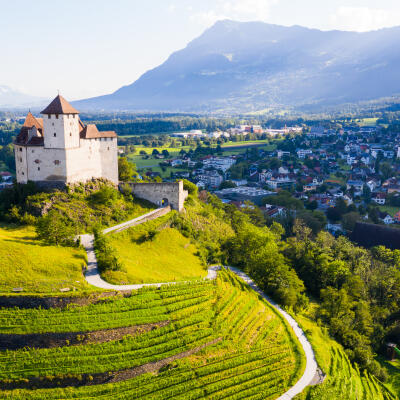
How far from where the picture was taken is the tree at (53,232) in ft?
119

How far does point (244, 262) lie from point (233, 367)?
65.6 feet

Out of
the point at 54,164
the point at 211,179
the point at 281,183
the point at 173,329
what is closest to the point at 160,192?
the point at 54,164

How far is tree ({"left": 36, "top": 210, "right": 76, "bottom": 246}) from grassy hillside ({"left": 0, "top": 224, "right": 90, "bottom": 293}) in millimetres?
752

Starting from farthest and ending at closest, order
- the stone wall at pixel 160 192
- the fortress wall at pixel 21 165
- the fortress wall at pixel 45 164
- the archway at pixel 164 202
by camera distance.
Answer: the archway at pixel 164 202 → the stone wall at pixel 160 192 → the fortress wall at pixel 21 165 → the fortress wall at pixel 45 164

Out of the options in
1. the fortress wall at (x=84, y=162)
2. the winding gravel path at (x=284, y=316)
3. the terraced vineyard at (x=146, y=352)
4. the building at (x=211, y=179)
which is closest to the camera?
the terraced vineyard at (x=146, y=352)

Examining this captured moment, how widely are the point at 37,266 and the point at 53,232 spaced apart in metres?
4.76

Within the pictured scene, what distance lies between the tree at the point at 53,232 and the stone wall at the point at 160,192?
15532 mm

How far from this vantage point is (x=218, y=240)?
180ft

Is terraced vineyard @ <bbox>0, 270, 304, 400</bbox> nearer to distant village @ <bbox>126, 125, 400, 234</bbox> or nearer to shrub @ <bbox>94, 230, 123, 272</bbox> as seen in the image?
shrub @ <bbox>94, 230, 123, 272</bbox>

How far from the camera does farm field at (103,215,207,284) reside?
3688 centimetres

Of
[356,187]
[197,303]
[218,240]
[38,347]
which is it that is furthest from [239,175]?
[38,347]

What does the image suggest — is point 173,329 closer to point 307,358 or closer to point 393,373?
point 307,358

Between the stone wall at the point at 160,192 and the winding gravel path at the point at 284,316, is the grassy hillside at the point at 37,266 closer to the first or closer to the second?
the winding gravel path at the point at 284,316

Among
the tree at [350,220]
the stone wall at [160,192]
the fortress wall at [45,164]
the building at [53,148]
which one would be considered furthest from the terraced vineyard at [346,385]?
the tree at [350,220]
